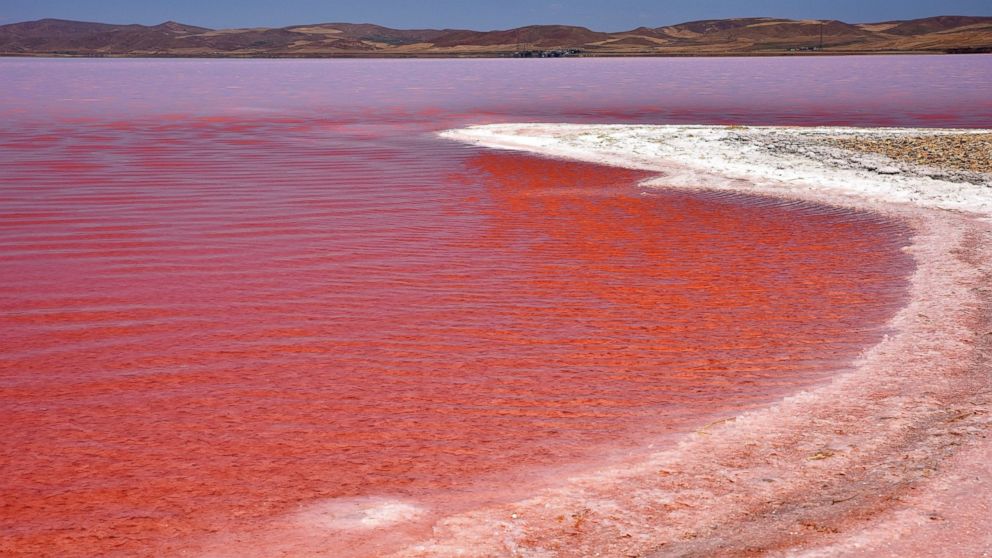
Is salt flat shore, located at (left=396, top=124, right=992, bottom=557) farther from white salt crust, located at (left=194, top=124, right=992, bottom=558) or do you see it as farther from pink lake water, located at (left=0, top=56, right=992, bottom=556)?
pink lake water, located at (left=0, top=56, right=992, bottom=556)

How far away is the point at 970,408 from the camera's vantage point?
184 inches

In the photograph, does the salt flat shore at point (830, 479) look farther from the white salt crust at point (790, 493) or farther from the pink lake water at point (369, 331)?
the pink lake water at point (369, 331)

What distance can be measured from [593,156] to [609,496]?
13.5m

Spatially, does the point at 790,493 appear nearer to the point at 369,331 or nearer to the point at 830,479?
the point at 830,479

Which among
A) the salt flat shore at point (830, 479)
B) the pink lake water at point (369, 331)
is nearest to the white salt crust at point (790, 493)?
the salt flat shore at point (830, 479)

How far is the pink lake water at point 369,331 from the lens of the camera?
4156 mm

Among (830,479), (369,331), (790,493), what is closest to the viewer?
(790,493)

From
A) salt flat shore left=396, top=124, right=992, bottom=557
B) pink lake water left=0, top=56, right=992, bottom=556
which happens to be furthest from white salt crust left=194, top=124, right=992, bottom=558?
pink lake water left=0, top=56, right=992, bottom=556

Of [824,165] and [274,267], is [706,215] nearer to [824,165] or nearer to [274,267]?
[824,165]

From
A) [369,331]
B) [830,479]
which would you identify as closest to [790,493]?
[830,479]

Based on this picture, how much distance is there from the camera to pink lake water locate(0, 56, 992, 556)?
416cm

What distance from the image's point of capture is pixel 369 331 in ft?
20.5

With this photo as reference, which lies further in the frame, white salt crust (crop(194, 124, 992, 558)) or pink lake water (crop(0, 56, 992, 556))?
pink lake water (crop(0, 56, 992, 556))

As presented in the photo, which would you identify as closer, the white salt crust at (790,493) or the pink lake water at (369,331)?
the white salt crust at (790,493)
